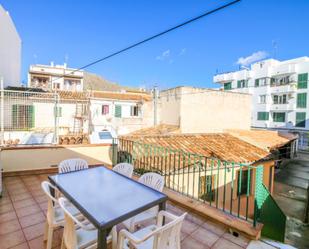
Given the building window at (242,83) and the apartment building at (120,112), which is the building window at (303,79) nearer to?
the building window at (242,83)

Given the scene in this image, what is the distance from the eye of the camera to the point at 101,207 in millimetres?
1723

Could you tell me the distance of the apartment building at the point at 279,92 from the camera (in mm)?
19891

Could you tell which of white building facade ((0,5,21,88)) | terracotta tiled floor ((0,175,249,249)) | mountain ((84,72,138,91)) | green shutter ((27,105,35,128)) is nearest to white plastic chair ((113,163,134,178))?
terracotta tiled floor ((0,175,249,249))

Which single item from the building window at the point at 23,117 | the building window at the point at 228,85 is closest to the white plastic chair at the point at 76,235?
the building window at the point at 23,117

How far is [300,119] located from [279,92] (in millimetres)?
3701

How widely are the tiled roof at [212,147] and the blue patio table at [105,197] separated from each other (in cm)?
482

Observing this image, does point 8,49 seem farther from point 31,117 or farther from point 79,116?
point 79,116

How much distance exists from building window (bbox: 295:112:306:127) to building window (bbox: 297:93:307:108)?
0.87m

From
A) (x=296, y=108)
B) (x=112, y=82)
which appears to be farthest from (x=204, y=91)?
(x=112, y=82)

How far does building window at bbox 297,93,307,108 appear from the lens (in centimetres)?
1990

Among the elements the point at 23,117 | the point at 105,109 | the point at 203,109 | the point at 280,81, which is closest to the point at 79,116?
Result: the point at 105,109

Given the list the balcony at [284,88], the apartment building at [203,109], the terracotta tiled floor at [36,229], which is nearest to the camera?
the terracotta tiled floor at [36,229]

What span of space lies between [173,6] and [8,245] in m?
5.48

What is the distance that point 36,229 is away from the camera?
2.50 meters
